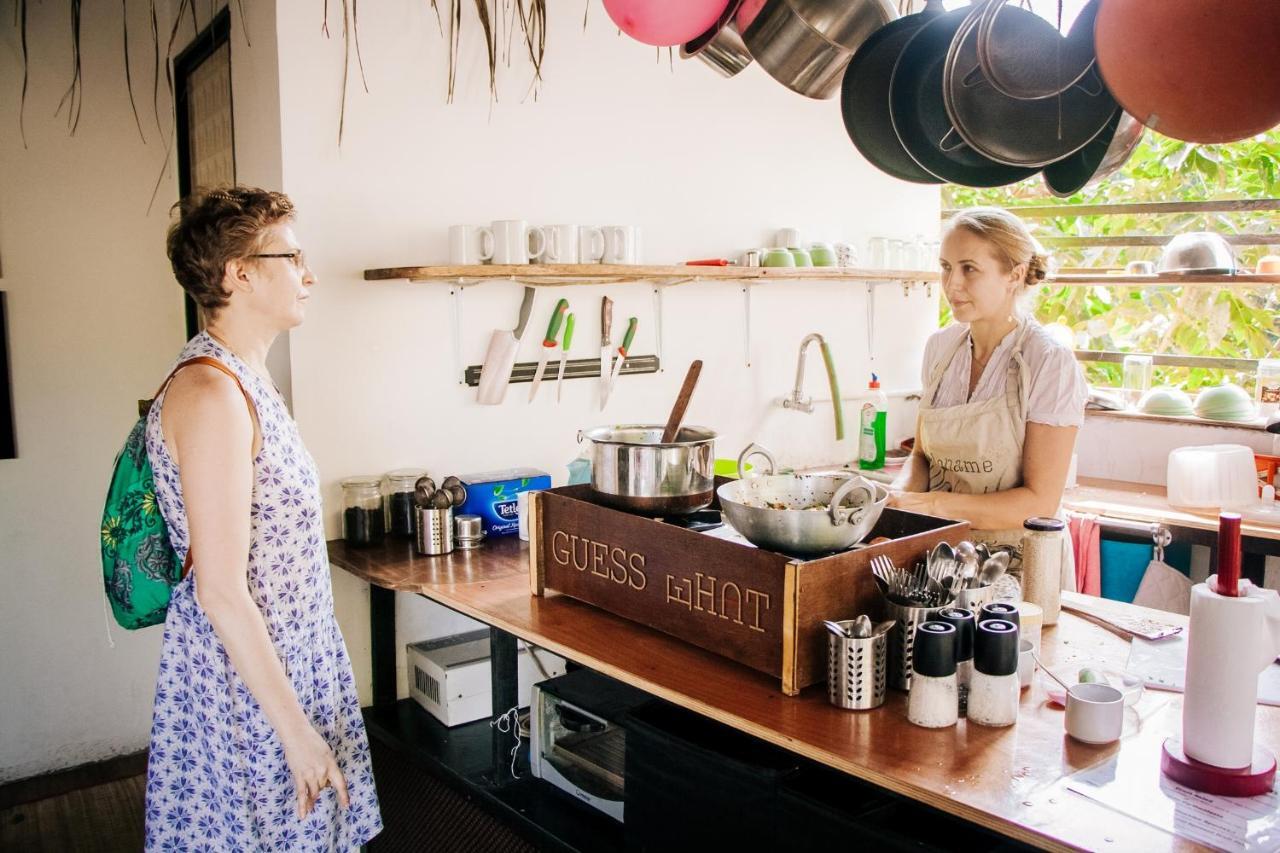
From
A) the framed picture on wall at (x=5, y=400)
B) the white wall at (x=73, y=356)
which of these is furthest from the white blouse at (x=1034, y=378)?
the framed picture on wall at (x=5, y=400)

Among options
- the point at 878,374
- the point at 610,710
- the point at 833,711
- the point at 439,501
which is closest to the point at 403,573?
the point at 439,501

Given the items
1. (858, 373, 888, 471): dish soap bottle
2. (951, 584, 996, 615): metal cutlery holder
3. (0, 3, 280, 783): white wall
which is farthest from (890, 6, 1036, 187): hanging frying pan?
(0, 3, 280, 783): white wall

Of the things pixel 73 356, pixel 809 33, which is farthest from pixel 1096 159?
pixel 73 356

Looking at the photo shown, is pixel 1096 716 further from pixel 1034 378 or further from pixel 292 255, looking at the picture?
pixel 292 255

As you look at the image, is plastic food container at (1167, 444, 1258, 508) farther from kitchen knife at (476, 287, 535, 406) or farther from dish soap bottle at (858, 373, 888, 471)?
kitchen knife at (476, 287, 535, 406)

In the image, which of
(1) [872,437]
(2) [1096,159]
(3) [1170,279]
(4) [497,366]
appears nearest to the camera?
(2) [1096,159]

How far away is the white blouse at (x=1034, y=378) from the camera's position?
244 cm

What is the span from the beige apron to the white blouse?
20mm

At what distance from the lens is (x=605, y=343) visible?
3271 mm

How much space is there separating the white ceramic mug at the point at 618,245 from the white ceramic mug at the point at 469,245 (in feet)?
1.31

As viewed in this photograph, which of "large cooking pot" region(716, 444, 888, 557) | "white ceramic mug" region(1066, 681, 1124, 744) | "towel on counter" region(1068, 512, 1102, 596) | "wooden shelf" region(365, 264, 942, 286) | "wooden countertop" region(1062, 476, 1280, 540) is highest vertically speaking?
"wooden shelf" region(365, 264, 942, 286)

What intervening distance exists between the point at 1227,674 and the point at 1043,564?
654 millimetres

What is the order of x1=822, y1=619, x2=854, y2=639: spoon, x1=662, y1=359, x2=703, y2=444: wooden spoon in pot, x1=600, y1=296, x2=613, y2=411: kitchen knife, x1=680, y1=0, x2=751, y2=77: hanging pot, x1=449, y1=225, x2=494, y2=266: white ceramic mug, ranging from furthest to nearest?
x1=600, y1=296, x2=613, y2=411: kitchen knife, x1=449, y1=225, x2=494, y2=266: white ceramic mug, x1=680, y1=0, x2=751, y2=77: hanging pot, x1=662, y1=359, x2=703, y2=444: wooden spoon in pot, x1=822, y1=619, x2=854, y2=639: spoon

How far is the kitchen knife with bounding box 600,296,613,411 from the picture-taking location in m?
3.25
